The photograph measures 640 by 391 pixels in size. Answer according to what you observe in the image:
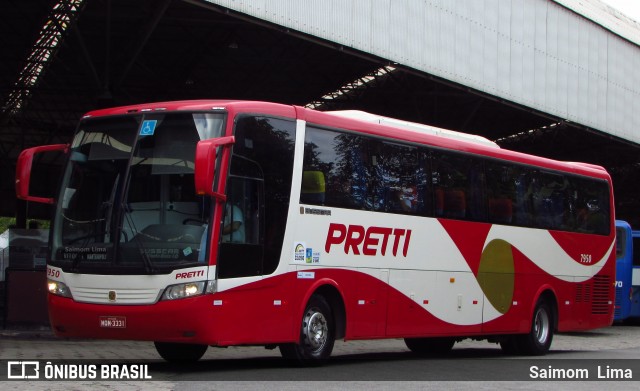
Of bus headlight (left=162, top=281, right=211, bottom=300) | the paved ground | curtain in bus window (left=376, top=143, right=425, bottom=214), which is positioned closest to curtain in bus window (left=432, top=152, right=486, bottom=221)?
curtain in bus window (left=376, top=143, right=425, bottom=214)

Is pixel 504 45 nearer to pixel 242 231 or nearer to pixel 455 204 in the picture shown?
pixel 455 204

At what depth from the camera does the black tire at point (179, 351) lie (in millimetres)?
13664

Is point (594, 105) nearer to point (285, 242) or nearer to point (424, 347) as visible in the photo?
point (424, 347)

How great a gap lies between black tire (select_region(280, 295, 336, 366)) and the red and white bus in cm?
2

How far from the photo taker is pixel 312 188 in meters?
13.1

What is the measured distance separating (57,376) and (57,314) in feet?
3.18

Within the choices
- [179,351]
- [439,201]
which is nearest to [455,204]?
[439,201]

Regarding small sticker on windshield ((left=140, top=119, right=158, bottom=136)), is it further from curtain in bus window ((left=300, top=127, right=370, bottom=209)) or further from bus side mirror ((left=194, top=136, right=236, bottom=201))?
curtain in bus window ((left=300, top=127, right=370, bottom=209))

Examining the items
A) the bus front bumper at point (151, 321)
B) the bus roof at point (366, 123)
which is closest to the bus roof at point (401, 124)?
the bus roof at point (366, 123)

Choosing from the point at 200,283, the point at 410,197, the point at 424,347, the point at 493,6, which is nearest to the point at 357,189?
the point at 410,197

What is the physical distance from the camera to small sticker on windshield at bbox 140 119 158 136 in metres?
12.0

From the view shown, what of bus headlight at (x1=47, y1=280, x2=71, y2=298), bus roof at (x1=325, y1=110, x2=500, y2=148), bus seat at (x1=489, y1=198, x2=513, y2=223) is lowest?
bus headlight at (x1=47, y1=280, x2=71, y2=298)

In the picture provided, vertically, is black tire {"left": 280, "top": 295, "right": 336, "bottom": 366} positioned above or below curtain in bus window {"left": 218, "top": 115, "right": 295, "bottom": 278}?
below

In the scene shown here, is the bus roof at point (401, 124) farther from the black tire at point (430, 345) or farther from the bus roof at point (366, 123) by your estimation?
the black tire at point (430, 345)
